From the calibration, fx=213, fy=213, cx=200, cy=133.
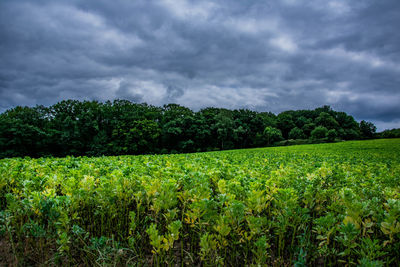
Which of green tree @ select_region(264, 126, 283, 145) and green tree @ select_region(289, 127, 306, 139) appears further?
green tree @ select_region(289, 127, 306, 139)

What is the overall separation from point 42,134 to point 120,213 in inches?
2012

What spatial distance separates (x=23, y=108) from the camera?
4978 centimetres

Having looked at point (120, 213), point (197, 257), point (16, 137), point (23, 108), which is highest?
point (23, 108)

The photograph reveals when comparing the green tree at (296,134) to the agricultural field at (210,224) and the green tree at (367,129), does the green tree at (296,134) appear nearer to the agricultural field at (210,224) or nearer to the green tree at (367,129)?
the green tree at (367,129)

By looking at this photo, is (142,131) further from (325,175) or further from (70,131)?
(325,175)

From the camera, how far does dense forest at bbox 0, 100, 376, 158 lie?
144 ft

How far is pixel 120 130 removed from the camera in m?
50.1

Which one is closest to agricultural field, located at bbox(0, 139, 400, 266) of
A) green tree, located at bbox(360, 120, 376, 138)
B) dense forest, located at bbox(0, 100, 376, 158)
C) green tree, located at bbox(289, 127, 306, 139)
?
dense forest, located at bbox(0, 100, 376, 158)

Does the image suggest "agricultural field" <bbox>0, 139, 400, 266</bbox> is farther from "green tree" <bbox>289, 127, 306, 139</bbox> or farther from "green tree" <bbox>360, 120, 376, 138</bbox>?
"green tree" <bbox>360, 120, 376, 138</bbox>

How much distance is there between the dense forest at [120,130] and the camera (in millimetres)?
44000

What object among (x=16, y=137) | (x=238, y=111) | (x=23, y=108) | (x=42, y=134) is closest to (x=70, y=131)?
(x=42, y=134)

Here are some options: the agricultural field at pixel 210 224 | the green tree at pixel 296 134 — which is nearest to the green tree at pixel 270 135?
the green tree at pixel 296 134

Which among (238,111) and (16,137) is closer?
(16,137)

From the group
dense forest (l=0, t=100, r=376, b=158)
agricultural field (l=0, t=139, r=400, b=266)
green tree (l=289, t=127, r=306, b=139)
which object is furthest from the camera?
green tree (l=289, t=127, r=306, b=139)
